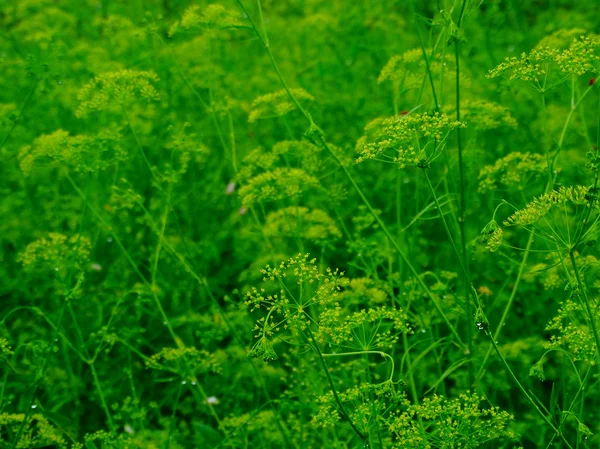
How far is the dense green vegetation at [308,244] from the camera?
106 inches

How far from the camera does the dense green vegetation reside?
8.81ft

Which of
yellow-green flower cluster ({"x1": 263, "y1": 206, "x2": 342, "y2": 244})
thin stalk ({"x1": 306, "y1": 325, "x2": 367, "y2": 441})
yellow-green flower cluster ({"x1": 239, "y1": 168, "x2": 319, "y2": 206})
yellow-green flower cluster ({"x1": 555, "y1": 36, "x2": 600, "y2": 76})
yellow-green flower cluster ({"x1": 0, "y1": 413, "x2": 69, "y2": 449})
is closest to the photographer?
thin stalk ({"x1": 306, "y1": 325, "x2": 367, "y2": 441})

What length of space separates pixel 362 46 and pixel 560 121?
1.70 metres

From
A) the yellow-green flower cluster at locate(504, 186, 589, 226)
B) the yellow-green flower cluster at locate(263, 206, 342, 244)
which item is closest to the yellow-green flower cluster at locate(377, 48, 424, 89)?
the yellow-green flower cluster at locate(263, 206, 342, 244)

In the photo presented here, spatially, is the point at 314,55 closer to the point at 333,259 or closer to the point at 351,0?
the point at 351,0

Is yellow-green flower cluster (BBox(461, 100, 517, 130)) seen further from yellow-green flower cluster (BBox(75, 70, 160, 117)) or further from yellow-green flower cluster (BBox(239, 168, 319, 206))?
yellow-green flower cluster (BBox(75, 70, 160, 117))

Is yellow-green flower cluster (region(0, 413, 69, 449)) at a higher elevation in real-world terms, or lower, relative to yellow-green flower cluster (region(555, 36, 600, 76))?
lower

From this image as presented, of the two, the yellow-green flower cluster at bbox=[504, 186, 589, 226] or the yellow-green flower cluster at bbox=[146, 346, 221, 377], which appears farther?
the yellow-green flower cluster at bbox=[146, 346, 221, 377]

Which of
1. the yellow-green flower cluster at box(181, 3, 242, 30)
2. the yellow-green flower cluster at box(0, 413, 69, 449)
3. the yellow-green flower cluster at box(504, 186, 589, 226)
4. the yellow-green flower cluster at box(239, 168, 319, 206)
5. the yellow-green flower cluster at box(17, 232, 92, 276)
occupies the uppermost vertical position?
the yellow-green flower cluster at box(181, 3, 242, 30)

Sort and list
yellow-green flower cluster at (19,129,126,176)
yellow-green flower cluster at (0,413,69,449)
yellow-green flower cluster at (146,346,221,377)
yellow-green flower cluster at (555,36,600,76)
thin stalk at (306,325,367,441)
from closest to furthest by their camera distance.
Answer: thin stalk at (306,325,367,441) → yellow-green flower cluster at (555,36,600,76) → yellow-green flower cluster at (0,413,69,449) → yellow-green flower cluster at (146,346,221,377) → yellow-green flower cluster at (19,129,126,176)

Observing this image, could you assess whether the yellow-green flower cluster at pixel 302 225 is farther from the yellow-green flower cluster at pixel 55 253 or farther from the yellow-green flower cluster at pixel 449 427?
the yellow-green flower cluster at pixel 449 427

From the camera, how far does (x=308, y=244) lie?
4.59m

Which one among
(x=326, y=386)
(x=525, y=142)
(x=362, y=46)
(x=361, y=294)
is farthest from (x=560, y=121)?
(x=326, y=386)

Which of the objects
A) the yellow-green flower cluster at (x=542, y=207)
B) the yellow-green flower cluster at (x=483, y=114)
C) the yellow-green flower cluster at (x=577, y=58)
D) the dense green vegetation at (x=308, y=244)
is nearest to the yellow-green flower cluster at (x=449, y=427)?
the dense green vegetation at (x=308, y=244)
